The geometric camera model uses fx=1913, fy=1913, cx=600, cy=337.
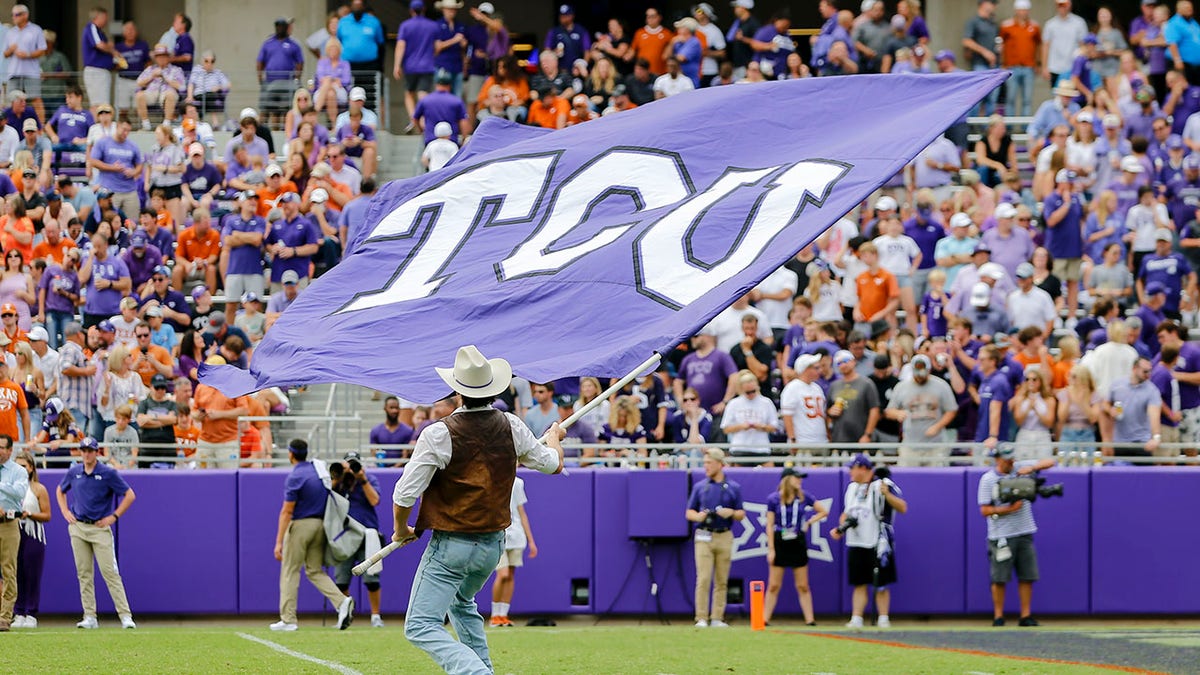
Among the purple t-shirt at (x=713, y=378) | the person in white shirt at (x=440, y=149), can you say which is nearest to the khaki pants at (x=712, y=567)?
the purple t-shirt at (x=713, y=378)

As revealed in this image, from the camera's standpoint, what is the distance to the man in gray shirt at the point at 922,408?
18.0 meters

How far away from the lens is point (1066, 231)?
2112 cm

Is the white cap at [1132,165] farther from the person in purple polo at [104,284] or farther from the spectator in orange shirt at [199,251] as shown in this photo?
the person in purple polo at [104,284]

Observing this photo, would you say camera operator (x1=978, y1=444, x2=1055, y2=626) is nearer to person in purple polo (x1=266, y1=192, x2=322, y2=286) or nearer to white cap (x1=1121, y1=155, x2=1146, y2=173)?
white cap (x1=1121, y1=155, x2=1146, y2=173)

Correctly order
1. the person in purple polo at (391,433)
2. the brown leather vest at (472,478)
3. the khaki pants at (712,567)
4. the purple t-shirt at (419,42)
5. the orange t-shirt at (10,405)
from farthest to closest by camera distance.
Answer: the purple t-shirt at (419,42) → the person in purple polo at (391,433) → the orange t-shirt at (10,405) → the khaki pants at (712,567) → the brown leather vest at (472,478)

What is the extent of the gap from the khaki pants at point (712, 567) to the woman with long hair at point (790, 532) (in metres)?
0.42

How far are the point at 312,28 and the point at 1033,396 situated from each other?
47.8 ft

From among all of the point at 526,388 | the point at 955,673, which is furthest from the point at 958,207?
the point at 955,673

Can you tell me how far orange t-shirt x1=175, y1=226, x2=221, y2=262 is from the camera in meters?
22.0

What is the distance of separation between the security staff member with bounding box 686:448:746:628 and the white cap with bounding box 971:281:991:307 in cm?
334

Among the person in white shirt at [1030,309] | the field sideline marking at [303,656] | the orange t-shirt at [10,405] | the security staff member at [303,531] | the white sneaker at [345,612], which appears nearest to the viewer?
the field sideline marking at [303,656]

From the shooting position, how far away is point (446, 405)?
18297 millimetres

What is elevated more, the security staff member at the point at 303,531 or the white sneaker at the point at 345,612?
the security staff member at the point at 303,531

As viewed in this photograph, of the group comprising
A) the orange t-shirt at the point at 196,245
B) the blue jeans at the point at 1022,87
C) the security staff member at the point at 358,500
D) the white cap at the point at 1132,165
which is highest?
the blue jeans at the point at 1022,87
